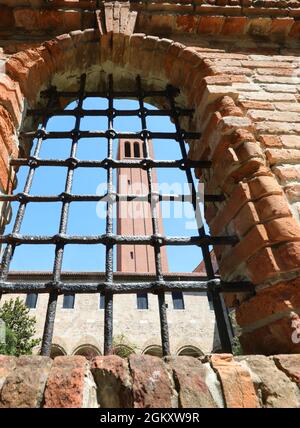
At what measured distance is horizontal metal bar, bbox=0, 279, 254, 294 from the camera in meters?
1.27

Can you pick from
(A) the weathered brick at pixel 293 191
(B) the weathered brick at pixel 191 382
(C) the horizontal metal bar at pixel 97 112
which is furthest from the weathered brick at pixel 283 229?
(C) the horizontal metal bar at pixel 97 112

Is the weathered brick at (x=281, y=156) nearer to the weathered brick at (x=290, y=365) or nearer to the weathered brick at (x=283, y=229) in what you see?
the weathered brick at (x=283, y=229)

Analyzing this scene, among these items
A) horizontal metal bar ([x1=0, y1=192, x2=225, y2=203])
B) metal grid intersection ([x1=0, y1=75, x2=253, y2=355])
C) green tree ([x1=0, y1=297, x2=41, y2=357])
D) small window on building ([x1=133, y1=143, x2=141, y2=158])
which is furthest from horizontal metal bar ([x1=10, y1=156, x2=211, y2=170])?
small window on building ([x1=133, y1=143, x2=141, y2=158])

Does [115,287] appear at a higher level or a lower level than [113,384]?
higher

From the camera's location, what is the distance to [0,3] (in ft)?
7.58

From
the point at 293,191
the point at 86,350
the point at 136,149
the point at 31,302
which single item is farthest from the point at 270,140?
the point at 136,149

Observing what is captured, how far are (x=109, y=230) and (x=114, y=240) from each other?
7 cm

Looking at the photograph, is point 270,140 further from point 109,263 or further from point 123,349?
point 123,349

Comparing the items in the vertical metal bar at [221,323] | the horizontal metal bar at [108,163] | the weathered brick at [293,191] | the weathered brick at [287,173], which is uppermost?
the horizontal metal bar at [108,163]

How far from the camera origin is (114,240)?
4.69 ft

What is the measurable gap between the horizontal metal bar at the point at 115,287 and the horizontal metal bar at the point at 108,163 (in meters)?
0.76

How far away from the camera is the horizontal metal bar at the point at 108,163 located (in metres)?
1.75
